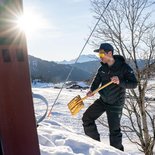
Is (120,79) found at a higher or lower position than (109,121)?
higher

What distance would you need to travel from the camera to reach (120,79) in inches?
185

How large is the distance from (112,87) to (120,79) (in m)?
0.32

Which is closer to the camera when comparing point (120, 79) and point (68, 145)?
point (68, 145)

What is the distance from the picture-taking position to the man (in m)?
4.77

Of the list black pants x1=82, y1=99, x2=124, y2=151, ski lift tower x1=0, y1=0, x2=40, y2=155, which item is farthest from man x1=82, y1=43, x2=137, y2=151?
ski lift tower x1=0, y1=0, x2=40, y2=155

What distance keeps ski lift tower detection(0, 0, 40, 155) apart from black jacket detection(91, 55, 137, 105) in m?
3.28

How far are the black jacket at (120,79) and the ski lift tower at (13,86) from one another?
10.8 ft

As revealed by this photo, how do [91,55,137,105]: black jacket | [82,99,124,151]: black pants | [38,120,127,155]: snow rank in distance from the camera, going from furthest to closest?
1. [82,99,124,151]: black pants
2. [91,55,137,105]: black jacket
3. [38,120,127,155]: snow

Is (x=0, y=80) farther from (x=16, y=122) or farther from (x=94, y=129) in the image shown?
(x=94, y=129)

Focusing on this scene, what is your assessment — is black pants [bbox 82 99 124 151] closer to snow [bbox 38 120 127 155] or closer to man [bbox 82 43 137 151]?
man [bbox 82 43 137 151]

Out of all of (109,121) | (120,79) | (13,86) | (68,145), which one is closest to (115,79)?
(120,79)

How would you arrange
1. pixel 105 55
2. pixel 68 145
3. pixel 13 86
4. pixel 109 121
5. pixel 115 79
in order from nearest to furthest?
pixel 13 86 < pixel 68 145 < pixel 115 79 < pixel 105 55 < pixel 109 121

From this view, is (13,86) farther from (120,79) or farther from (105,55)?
(105,55)

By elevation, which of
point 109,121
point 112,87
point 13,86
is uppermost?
point 13,86
